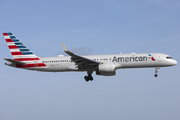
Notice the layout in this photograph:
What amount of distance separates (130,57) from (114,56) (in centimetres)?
267

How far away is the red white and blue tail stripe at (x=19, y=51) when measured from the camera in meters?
46.5

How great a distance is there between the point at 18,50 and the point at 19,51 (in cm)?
31

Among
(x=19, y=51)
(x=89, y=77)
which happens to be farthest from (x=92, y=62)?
(x=19, y=51)

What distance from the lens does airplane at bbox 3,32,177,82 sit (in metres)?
42.9

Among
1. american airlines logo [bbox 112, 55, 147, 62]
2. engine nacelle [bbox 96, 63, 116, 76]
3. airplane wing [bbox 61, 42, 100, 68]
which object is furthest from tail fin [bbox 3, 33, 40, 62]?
american airlines logo [bbox 112, 55, 147, 62]

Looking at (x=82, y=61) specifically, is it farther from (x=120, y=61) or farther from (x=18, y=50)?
(x=18, y=50)

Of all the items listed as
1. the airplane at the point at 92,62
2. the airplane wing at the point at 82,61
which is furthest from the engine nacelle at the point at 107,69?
the airplane wing at the point at 82,61

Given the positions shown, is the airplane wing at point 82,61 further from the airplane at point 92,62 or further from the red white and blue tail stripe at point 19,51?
the red white and blue tail stripe at point 19,51

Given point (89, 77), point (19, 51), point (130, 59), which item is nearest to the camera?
point (130, 59)

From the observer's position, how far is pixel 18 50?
157 feet

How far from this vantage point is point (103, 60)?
44.2 m

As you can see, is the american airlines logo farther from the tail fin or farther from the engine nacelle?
the tail fin

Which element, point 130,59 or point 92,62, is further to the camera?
point 130,59

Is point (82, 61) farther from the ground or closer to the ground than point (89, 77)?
farther from the ground
